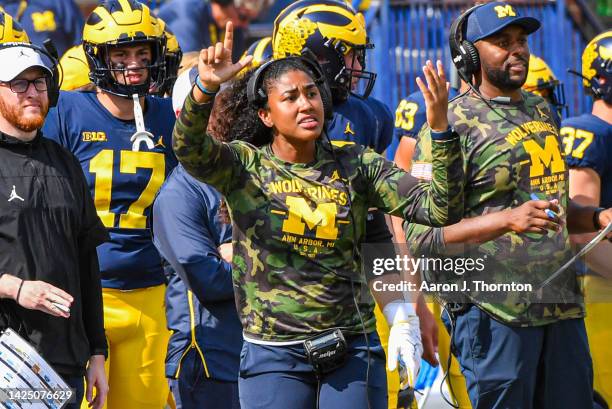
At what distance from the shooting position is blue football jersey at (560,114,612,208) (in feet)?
21.9

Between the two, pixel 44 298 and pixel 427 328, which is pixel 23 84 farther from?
pixel 427 328

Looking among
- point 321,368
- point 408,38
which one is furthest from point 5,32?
point 408,38

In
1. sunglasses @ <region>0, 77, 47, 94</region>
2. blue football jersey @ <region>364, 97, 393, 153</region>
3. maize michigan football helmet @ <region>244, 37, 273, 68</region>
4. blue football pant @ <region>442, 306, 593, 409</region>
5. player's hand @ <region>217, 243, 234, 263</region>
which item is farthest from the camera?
maize michigan football helmet @ <region>244, 37, 273, 68</region>

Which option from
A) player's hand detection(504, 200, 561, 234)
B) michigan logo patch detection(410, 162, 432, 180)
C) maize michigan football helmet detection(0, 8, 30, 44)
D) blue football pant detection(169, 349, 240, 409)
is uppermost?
maize michigan football helmet detection(0, 8, 30, 44)

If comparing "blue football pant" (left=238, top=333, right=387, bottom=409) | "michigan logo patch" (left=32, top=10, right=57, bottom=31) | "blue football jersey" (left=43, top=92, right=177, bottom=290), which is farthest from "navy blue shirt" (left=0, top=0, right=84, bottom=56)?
"blue football pant" (left=238, top=333, right=387, bottom=409)

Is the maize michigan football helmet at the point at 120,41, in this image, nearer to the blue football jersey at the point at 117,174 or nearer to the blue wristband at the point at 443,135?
the blue football jersey at the point at 117,174

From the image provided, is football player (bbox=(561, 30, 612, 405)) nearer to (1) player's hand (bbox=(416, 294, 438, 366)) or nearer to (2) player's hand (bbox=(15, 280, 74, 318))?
(1) player's hand (bbox=(416, 294, 438, 366))

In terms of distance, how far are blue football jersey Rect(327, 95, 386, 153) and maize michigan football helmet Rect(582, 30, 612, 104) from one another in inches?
54.8

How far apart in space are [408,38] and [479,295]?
6275mm

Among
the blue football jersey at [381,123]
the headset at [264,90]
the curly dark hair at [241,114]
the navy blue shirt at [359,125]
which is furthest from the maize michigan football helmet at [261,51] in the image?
the headset at [264,90]

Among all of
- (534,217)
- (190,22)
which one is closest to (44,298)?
(534,217)

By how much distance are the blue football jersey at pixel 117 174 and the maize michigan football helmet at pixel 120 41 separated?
0.45 feet

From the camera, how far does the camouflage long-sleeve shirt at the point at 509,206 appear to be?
18.2 ft

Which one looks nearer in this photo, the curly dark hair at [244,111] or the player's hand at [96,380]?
the curly dark hair at [244,111]
